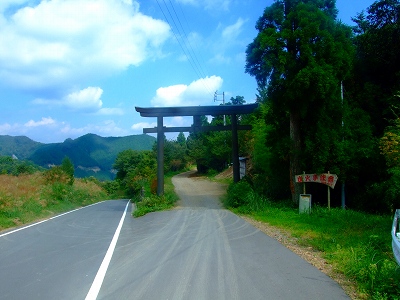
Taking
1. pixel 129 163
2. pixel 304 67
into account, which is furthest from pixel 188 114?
pixel 129 163

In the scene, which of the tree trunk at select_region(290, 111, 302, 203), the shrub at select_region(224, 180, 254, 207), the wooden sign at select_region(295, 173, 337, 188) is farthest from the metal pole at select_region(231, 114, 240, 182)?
the wooden sign at select_region(295, 173, 337, 188)

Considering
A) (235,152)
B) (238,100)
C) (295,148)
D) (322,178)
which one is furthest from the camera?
(238,100)

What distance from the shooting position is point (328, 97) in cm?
1609

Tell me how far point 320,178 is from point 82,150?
97629 millimetres

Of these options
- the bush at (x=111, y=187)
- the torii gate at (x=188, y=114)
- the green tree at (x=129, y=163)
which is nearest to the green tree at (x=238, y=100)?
the green tree at (x=129, y=163)

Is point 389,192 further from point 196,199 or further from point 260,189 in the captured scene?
point 196,199

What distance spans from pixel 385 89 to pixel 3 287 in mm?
18437

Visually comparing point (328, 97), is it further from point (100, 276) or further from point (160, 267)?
point (100, 276)

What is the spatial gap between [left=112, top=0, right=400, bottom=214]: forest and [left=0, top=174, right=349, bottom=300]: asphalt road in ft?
21.0

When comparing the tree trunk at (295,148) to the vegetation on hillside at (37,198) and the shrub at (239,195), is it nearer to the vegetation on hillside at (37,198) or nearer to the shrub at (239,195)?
the shrub at (239,195)

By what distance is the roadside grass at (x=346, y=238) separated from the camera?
5867mm

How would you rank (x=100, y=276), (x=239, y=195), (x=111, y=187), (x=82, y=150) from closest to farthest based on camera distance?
(x=100, y=276)
(x=239, y=195)
(x=111, y=187)
(x=82, y=150)

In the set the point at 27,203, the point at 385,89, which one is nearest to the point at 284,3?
the point at 385,89

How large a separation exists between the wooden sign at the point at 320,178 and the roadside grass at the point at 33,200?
12.4 metres
